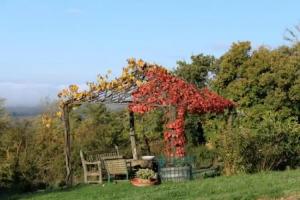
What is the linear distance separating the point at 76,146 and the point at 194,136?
8611mm

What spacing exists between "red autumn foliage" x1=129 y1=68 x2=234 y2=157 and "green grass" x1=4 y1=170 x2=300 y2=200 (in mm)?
2153

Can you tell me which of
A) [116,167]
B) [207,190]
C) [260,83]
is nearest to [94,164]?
[116,167]

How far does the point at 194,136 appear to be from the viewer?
2903cm

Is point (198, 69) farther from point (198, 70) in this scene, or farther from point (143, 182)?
point (143, 182)

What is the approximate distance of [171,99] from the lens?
17781 mm

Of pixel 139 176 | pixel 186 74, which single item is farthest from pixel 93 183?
pixel 186 74

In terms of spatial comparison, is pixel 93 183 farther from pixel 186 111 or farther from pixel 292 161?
pixel 292 161

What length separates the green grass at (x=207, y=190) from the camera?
11.5 metres

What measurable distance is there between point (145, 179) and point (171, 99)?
Result: 3.05 meters

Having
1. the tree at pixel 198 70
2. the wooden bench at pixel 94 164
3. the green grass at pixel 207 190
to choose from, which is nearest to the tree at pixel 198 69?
the tree at pixel 198 70

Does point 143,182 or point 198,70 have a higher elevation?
point 198,70

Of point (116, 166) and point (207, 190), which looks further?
point (116, 166)

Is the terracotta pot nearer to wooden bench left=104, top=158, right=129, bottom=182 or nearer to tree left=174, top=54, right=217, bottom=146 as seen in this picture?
wooden bench left=104, top=158, right=129, bottom=182

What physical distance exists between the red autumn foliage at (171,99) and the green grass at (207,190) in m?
2.15
